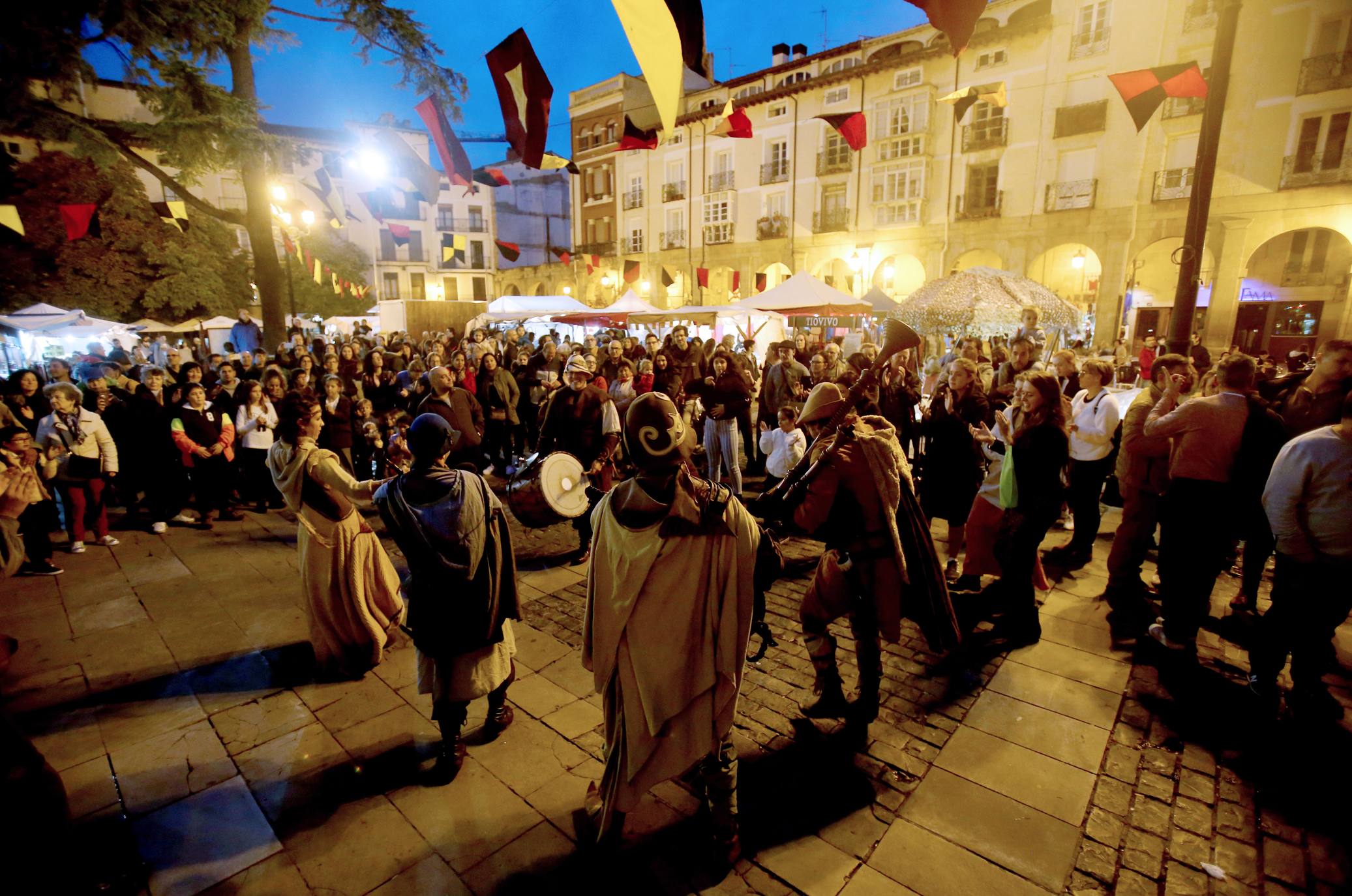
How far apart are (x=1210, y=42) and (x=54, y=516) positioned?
2835 cm

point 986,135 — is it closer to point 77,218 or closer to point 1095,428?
point 1095,428

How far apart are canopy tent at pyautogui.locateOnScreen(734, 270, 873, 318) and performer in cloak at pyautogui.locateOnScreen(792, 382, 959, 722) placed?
10373 mm

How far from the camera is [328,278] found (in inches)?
1227

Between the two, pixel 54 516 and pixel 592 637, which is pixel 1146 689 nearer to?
pixel 592 637

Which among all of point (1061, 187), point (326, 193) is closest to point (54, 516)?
point (326, 193)

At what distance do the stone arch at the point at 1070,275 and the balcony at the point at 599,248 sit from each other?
21.4 metres

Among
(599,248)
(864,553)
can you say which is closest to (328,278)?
(599,248)

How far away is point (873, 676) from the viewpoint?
126 inches

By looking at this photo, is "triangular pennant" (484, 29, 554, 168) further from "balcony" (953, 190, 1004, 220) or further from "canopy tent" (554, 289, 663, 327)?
"balcony" (953, 190, 1004, 220)

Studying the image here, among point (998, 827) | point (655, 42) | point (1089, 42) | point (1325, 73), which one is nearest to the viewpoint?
point (998, 827)

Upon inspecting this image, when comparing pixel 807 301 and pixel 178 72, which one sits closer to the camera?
pixel 178 72

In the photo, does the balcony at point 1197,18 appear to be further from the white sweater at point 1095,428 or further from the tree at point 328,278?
the tree at point 328,278

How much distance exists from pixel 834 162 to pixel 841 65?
4500 mm

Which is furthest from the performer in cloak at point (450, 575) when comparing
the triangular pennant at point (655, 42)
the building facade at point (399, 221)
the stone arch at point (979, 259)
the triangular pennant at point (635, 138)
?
the building facade at point (399, 221)
